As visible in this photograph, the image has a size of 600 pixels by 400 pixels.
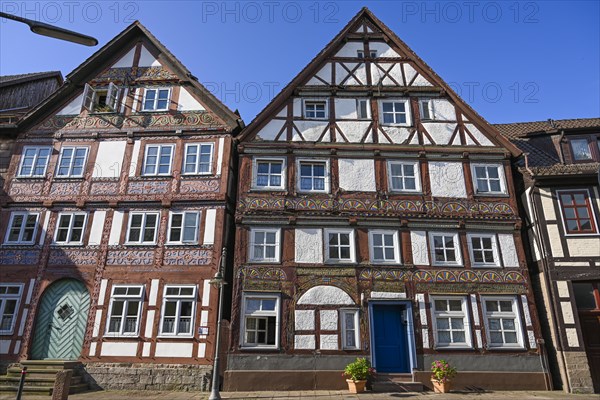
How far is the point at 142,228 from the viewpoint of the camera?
1588cm

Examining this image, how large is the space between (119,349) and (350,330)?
7892mm

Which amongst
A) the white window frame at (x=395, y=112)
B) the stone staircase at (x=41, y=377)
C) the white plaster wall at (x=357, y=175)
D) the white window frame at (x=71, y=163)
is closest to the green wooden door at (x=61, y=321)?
the stone staircase at (x=41, y=377)

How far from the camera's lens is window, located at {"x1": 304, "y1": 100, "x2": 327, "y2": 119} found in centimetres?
1753

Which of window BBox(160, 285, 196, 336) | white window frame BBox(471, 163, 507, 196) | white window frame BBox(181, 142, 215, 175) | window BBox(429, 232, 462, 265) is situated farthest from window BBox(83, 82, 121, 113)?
white window frame BBox(471, 163, 507, 196)

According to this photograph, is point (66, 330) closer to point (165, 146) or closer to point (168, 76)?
point (165, 146)

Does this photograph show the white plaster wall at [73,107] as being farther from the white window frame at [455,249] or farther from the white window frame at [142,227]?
the white window frame at [455,249]

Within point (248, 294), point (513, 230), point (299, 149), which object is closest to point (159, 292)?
point (248, 294)

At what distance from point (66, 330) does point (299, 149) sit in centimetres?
1071

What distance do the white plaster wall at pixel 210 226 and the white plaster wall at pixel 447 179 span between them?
27.3 ft

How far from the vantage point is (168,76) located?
18.4 meters

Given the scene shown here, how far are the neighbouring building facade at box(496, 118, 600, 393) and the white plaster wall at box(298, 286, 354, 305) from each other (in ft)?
22.4

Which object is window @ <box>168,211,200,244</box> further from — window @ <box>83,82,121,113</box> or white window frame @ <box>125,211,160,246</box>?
window @ <box>83,82,121,113</box>

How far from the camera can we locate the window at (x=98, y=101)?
17875mm

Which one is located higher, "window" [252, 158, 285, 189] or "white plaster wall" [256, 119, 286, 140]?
"white plaster wall" [256, 119, 286, 140]
